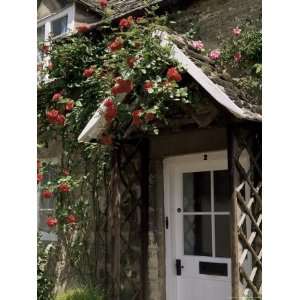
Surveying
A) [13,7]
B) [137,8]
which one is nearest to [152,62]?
[137,8]

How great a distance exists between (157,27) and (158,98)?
851mm

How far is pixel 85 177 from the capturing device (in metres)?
7.45

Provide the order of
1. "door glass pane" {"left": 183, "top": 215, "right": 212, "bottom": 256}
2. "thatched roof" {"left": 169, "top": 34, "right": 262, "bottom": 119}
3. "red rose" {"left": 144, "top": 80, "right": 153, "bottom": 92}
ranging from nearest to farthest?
1. "thatched roof" {"left": 169, "top": 34, "right": 262, "bottom": 119}
2. "red rose" {"left": 144, "top": 80, "right": 153, "bottom": 92}
3. "door glass pane" {"left": 183, "top": 215, "right": 212, "bottom": 256}

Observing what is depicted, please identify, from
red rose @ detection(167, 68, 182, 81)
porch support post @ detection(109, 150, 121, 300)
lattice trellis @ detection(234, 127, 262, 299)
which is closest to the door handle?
porch support post @ detection(109, 150, 121, 300)

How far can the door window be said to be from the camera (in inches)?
237

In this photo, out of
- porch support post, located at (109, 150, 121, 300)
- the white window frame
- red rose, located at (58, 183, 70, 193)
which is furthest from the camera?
the white window frame

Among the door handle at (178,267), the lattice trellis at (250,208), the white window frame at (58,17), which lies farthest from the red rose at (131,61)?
the white window frame at (58,17)

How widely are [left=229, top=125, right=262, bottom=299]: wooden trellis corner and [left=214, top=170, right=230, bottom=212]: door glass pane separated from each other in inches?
24.3

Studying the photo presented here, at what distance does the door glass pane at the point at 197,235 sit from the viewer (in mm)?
6184

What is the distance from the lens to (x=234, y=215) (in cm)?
486

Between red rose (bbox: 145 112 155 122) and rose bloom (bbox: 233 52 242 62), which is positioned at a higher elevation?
rose bloom (bbox: 233 52 242 62)

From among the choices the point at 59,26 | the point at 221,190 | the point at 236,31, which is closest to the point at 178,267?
the point at 221,190

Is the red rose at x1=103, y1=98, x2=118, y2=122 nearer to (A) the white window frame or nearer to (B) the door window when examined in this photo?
(B) the door window
